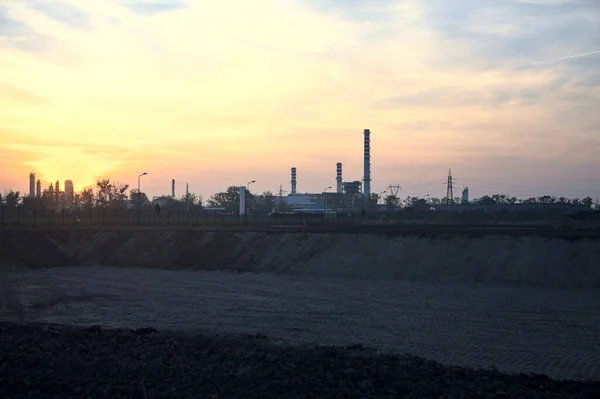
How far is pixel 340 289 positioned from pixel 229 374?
67.1ft

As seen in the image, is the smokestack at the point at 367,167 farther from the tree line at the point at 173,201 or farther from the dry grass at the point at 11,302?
the dry grass at the point at 11,302

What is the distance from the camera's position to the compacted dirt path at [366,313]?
1862 centimetres

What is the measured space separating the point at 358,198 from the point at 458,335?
162 metres

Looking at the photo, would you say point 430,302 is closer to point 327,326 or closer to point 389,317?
point 389,317

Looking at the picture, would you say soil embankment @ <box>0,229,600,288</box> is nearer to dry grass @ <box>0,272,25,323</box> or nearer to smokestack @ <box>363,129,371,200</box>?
dry grass @ <box>0,272,25,323</box>

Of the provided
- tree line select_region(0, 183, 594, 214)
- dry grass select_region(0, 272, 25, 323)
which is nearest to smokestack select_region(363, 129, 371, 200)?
tree line select_region(0, 183, 594, 214)

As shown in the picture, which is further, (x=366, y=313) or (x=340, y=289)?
(x=340, y=289)

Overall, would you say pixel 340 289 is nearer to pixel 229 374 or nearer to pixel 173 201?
pixel 229 374

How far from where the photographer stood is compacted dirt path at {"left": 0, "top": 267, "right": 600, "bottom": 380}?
733 inches

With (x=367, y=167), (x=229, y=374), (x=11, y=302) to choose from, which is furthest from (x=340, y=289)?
(x=367, y=167)

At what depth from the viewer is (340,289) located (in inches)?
1336

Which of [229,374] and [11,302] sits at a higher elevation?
[229,374]

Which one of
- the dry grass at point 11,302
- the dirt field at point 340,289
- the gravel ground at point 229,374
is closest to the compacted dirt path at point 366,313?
the dirt field at point 340,289

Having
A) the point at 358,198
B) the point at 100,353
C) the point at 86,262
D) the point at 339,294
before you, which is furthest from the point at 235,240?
the point at 358,198
